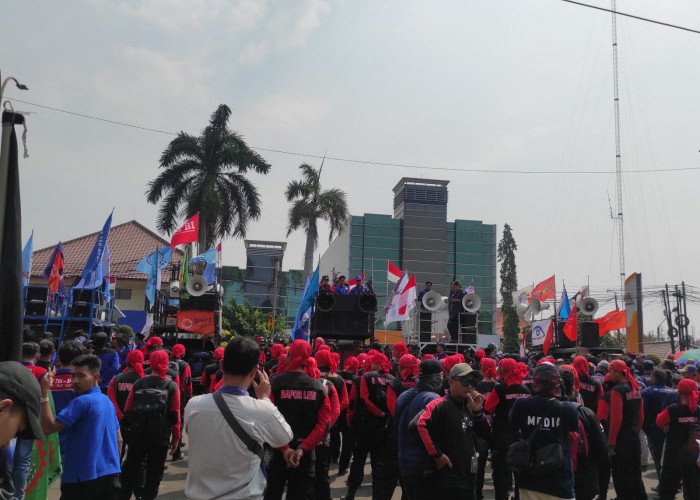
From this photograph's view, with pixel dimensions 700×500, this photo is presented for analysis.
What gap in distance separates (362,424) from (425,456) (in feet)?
10.3

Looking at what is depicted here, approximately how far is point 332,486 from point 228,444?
6.51 meters

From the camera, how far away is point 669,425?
7.79 metres

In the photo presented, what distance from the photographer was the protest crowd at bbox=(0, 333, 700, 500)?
350 cm

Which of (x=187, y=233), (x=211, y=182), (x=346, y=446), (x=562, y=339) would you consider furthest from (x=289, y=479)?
(x=211, y=182)

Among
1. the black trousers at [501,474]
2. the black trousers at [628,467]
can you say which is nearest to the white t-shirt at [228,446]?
the black trousers at [501,474]

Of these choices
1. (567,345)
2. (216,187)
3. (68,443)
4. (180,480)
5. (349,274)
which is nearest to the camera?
(68,443)

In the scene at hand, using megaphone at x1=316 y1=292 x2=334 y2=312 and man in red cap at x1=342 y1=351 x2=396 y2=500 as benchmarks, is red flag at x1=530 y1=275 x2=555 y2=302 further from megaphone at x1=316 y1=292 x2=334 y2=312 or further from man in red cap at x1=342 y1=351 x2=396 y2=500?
man in red cap at x1=342 y1=351 x2=396 y2=500

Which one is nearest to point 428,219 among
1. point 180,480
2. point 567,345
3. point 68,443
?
point 567,345

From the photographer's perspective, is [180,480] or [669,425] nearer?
[669,425]

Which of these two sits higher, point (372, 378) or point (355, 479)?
point (372, 378)

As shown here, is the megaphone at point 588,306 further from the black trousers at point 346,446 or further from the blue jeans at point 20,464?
the blue jeans at point 20,464

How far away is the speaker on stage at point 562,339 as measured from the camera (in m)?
17.8

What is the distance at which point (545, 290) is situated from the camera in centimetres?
2156

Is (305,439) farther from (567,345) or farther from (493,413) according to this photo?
(567,345)
